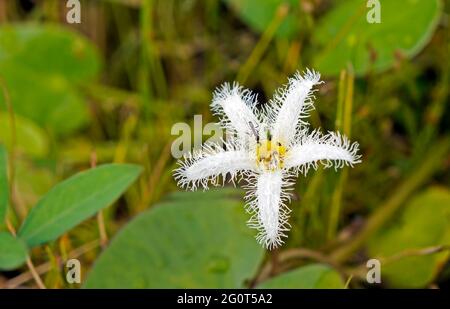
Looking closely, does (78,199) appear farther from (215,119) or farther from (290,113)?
(215,119)

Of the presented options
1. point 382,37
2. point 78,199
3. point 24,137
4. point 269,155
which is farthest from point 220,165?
point 24,137

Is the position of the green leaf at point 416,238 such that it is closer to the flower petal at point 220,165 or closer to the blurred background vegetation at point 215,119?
the blurred background vegetation at point 215,119

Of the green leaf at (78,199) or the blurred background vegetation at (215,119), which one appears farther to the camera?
the blurred background vegetation at (215,119)

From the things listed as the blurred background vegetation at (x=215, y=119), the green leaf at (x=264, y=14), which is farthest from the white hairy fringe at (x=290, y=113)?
the green leaf at (x=264, y=14)

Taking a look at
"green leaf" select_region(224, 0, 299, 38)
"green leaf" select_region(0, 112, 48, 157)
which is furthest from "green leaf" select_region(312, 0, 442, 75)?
"green leaf" select_region(0, 112, 48, 157)

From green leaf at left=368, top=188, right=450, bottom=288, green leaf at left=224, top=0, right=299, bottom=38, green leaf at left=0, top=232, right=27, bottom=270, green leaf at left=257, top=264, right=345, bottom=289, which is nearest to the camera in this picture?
green leaf at left=0, top=232, right=27, bottom=270

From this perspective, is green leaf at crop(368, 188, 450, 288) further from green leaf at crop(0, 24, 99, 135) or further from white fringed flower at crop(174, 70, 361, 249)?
green leaf at crop(0, 24, 99, 135)
